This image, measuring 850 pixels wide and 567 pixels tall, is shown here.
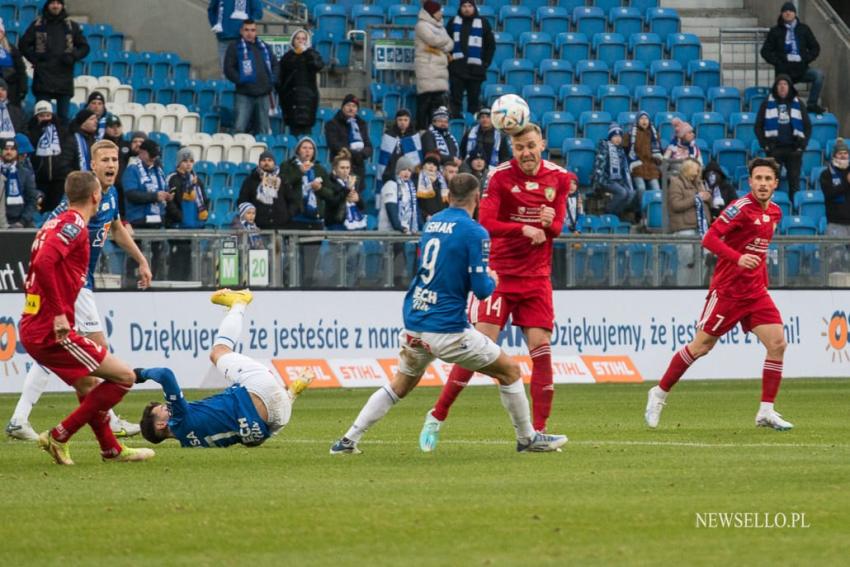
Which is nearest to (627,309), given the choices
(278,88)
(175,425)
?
(278,88)

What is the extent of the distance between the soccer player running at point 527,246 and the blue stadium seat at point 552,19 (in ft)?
69.1

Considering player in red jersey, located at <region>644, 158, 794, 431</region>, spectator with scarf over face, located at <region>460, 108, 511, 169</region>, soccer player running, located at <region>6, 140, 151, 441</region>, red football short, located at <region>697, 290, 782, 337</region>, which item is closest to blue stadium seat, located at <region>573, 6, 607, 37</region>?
spectator with scarf over face, located at <region>460, 108, 511, 169</region>

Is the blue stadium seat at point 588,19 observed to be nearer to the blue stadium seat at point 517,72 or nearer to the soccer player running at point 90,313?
the blue stadium seat at point 517,72

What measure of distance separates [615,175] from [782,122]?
4.00 metres

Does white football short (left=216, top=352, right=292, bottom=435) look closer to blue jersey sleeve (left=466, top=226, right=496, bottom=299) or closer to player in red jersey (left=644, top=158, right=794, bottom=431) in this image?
blue jersey sleeve (left=466, top=226, right=496, bottom=299)

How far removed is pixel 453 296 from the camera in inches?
471

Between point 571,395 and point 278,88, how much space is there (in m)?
9.76

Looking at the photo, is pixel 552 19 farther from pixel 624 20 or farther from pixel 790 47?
pixel 790 47

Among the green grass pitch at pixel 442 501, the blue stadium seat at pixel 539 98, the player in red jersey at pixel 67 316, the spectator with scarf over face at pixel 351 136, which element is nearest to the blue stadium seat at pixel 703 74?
the blue stadium seat at pixel 539 98

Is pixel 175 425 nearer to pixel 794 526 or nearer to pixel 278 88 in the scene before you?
pixel 794 526

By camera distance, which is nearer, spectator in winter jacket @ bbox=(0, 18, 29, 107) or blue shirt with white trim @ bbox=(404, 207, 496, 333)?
blue shirt with white trim @ bbox=(404, 207, 496, 333)

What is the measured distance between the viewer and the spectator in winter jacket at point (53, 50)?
86.2 ft

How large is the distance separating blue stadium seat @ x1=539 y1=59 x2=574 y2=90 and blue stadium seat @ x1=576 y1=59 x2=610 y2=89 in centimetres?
27

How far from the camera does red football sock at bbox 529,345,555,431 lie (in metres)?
13.2
